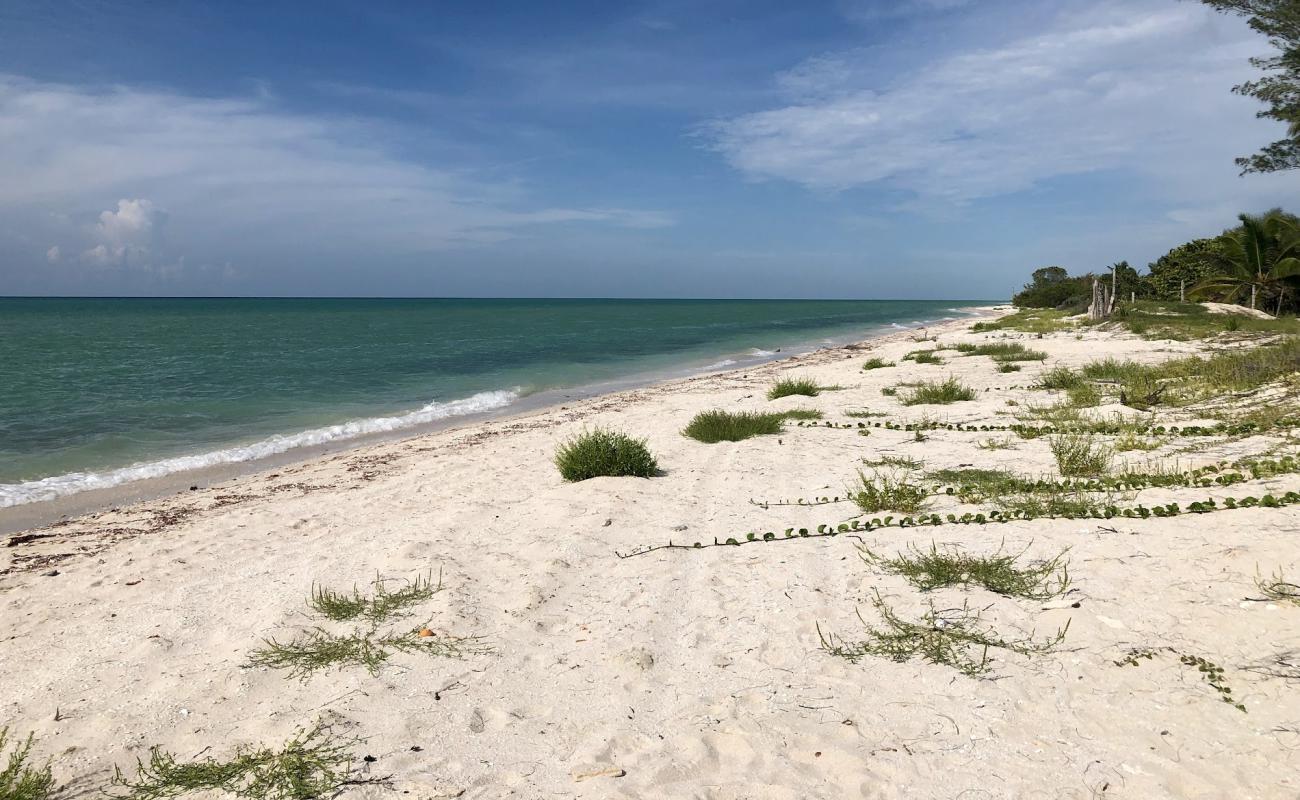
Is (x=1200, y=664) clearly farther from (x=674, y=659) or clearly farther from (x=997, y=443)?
(x=997, y=443)

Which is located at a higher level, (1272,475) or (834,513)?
(1272,475)

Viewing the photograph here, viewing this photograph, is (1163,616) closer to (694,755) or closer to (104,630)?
(694,755)

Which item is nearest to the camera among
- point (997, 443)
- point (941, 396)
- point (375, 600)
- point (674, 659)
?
point (674, 659)

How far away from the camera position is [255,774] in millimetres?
2926

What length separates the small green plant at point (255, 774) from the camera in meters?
2.84

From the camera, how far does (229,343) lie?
38.3 meters

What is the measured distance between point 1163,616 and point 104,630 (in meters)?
6.36

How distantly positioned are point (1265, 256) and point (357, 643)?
33.3m

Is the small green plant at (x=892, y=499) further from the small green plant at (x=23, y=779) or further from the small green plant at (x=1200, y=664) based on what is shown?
the small green plant at (x=23, y=779)

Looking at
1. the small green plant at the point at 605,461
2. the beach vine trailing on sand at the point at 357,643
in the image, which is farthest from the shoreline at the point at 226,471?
the beach vine trailing on sand at the point at 357,643

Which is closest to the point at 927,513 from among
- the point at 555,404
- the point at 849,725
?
the point at 849,725

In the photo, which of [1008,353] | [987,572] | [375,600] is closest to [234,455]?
[375,600]

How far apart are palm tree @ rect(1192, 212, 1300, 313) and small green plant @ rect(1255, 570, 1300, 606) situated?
28.5 m

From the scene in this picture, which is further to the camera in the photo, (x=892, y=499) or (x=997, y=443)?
(x=997, y=443)
